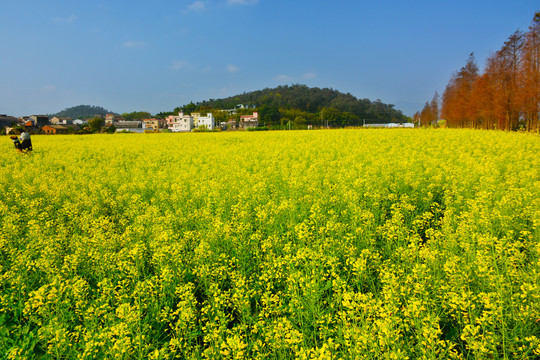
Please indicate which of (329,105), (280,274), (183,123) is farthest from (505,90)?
(183,123)

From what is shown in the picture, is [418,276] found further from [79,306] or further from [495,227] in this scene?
[79,306]

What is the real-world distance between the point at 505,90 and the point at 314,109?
293 feet

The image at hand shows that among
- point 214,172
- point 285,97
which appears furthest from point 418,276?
point 285,97

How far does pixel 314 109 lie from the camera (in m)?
129

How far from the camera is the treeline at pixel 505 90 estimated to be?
3644 cm

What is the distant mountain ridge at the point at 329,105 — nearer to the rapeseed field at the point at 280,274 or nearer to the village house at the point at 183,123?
the village house at the point at 183,123

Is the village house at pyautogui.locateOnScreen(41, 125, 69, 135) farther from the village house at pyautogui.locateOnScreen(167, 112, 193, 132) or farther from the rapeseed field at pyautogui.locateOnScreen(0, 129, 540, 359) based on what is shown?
the rapeseed field at pyautogui.locateOnScreen(0, 129, 540, 359)

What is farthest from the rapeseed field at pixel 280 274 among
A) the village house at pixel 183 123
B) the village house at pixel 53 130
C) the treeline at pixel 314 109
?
the village house at pixel 183 123

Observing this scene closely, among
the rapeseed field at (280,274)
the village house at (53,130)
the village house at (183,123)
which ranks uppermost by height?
the village house at (183,123)

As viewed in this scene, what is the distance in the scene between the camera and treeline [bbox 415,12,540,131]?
36.4 meters

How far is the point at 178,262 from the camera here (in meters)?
4.31

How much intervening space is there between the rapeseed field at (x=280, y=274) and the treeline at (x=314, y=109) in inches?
3032

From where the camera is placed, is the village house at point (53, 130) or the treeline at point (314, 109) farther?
the treeline at point (314, 109)

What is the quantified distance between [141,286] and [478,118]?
64753 millimetres
